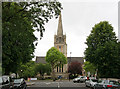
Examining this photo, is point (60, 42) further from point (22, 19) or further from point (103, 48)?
point (22, 19)

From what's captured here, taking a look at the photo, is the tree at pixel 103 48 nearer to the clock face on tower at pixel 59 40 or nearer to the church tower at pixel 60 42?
the church tower at pixel 60 42

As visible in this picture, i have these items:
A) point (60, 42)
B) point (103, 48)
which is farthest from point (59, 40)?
point (103, 48)

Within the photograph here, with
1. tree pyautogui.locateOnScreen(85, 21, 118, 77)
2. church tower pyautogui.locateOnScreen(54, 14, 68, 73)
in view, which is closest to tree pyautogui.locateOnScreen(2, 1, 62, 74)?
tree pyautogui.locateOnScreen(85, 21, 118, 77)

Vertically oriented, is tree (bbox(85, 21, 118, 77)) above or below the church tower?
below

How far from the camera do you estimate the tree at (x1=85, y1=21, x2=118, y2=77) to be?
32094 millimetres

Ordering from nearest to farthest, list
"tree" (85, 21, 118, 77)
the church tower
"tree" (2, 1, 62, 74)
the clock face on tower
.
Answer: "tree" (2, 1, 62, 74) → "tree" (85, 21, 118, 77) → the church tower → the clock face on tower

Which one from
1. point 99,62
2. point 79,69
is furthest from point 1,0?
point 79,69

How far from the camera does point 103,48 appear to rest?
32.2 meters

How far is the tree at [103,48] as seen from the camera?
32094mm

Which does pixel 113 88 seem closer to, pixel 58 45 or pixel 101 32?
pixel 101 32

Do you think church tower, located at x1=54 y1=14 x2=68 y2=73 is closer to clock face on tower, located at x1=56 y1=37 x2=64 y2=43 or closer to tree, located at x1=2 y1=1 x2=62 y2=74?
clock face on tower, located at x1=56 y1=37 x2=64 y2=43

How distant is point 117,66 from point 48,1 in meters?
20.0

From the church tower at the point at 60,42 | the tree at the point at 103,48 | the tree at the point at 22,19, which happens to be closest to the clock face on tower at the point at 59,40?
the church tower at the point at 60,42

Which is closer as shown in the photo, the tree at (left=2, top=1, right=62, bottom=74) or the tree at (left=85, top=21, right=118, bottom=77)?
the tree at (left=2, top=1, right=62, bottom=74)
